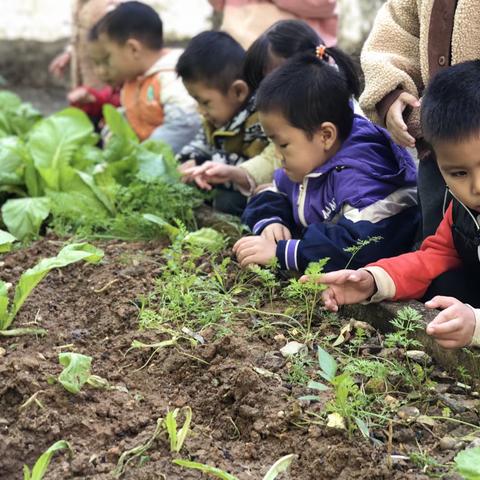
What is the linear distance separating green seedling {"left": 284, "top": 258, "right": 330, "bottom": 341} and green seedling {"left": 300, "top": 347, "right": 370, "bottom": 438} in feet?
1.37

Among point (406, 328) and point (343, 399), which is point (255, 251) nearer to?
point (406, 328)

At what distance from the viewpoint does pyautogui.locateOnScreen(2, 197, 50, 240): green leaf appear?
13.4 feet

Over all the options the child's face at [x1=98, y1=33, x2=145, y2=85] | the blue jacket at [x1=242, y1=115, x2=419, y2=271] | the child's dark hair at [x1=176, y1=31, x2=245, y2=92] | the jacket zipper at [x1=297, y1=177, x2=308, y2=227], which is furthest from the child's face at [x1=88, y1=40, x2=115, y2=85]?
the jacket zipper at [x1=297, y1=177, x2=308, y2=227]

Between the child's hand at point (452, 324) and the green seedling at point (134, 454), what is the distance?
2.45 ft

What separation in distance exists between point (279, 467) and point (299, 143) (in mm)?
1518

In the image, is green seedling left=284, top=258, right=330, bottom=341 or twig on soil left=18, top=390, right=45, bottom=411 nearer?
twig on soil left=18, top=390, right=45, bottom=411

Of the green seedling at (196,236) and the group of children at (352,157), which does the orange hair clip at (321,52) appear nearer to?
the group of children at (352,157)

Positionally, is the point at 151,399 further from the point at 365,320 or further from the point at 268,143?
the point at 268,143

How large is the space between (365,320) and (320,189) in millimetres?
635

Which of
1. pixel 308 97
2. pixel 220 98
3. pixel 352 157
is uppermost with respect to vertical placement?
pixel 308 97

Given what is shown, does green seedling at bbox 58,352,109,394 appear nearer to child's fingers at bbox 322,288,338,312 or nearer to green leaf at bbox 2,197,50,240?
child's fingers at bbox 322,288,338,312

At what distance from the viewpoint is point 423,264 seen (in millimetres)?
2875

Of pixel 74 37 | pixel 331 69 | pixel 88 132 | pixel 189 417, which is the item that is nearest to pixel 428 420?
pixel 189 417

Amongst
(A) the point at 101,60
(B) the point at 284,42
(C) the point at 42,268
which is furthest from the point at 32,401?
(A) the point at 101,60
